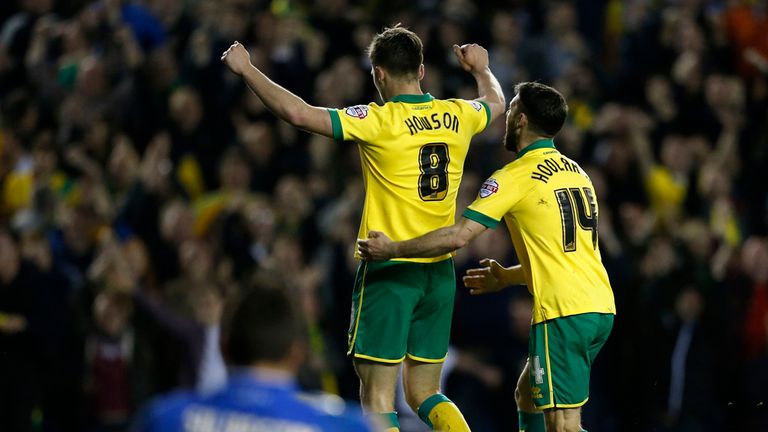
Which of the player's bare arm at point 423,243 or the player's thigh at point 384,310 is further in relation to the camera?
the player's thigh at point 384,310

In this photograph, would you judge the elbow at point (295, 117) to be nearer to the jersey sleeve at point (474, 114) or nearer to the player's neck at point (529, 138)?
the jersey sleeve at point (474, 114)

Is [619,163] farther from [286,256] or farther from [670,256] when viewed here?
[286,256]

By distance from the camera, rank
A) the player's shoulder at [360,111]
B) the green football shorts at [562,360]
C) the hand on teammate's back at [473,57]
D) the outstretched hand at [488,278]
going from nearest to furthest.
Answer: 1. the green football shorts at [562,360]
2. the player's shoulder at [360,111]
3. the outstretched hand at [488,278]
4. the hand on teammate's back at [473,57]

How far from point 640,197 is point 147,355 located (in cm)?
525

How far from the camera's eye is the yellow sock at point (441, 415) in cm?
718

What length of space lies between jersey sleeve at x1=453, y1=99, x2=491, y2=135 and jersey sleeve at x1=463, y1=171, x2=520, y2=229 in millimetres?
533

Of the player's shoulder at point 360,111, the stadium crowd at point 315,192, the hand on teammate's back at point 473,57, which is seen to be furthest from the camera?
the stadium crowd at point 315,192

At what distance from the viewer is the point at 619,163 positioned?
1337 centimetres

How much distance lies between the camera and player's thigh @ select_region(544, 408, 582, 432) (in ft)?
22.7

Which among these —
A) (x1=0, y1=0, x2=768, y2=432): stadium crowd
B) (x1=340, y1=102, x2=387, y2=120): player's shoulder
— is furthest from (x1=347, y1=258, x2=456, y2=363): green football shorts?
(x1=0, y1=0, x2=768, y2=432): stadium crowd

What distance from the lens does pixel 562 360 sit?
6914mm

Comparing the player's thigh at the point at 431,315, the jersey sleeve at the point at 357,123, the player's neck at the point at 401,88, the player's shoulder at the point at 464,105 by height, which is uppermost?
the player's neck at the point at 401,88

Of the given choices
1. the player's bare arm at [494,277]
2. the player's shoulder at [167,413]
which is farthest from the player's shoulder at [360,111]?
the player's shoulder at [167,413]

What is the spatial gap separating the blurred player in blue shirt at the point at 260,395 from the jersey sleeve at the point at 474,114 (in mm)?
3364
